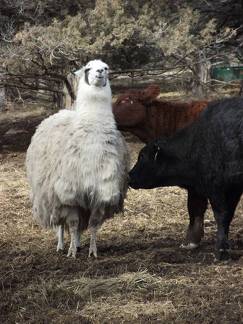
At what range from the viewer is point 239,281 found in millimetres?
5148

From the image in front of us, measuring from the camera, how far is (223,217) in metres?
5.93

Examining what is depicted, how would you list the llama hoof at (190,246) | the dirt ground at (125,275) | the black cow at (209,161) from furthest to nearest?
the llama hoof at (190,246) < the black cow at (209,161) < the dirt ground at (125,275)

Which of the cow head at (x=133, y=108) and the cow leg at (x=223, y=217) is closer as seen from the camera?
the cow leg at (x=223, y=217)

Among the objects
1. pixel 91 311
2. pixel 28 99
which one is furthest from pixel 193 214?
pixel 28 99

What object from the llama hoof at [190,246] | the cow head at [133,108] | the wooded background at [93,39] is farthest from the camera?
the wooded background at [93,39]

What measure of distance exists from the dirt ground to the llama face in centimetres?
172

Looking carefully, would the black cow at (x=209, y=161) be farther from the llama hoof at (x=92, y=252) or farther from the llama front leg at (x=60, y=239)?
the llama front leg at (x=60, y=239)

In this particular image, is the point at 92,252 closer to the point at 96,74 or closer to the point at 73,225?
the point at 73,225

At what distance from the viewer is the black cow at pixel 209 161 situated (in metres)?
5.71

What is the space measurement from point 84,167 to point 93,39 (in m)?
6.27

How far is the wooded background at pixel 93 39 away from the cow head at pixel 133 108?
15.8ft

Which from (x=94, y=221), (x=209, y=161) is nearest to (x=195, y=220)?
(x=209, y=161)

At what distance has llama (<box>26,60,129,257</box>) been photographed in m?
5.84

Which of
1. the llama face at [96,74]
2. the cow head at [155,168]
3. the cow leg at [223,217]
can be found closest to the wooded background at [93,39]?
the llama face at [96,74]
